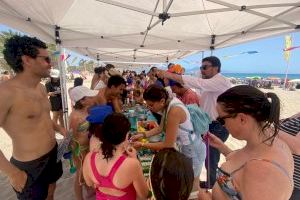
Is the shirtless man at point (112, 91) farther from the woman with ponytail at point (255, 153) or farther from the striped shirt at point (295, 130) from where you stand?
the woman with ponytail at point (255, 153)

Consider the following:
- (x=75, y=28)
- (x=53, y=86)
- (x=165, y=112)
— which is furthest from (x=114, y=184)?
(x=53, y=86)

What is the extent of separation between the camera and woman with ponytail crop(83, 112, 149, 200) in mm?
1579

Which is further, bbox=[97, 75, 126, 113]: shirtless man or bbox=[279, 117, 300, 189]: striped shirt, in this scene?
bbox=[97, 75, 126, 113]: shirtless man

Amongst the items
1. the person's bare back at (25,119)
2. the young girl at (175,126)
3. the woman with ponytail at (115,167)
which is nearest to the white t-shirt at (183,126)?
the young girl at (175,126)

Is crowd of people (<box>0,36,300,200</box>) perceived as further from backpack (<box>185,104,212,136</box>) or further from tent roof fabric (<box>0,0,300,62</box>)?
tent roof fabric (<box>0,0,300,62</box>)

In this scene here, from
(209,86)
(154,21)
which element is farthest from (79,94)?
(154,21)

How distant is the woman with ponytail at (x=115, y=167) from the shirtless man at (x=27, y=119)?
72 cm

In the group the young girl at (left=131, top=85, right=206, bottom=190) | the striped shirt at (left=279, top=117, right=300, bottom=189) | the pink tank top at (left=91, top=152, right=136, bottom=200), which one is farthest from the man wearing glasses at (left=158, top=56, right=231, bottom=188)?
the pink tank top at (left=91, top=152, right=136, bottom=200)

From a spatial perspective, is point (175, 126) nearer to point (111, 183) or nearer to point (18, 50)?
point (111, 183)

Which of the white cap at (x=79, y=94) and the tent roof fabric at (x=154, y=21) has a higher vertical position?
the tent roof fabric at (x=154, y=21)

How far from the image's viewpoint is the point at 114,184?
63.4 inches

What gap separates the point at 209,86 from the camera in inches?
127

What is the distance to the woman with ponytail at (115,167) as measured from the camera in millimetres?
1579

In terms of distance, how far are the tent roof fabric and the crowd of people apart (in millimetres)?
1158
